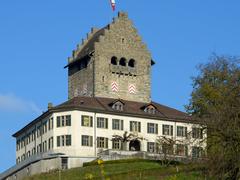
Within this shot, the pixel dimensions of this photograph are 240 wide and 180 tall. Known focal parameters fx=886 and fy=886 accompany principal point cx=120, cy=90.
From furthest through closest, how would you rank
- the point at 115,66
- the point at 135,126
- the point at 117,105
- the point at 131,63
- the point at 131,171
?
the point at 131,63, the point at 115,66, the point at 117,105, the point at 135,126, the point at 131,171

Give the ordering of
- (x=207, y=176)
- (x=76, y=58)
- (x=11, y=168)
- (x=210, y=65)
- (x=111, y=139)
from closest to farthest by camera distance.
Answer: (x=207, y=176)
(x=210, y=65)
(x=111, y=139)
(x=11, y=168)
(x=76, y=58)

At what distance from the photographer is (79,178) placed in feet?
281

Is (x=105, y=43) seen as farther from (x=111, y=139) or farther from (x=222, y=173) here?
(x=222, y=173)

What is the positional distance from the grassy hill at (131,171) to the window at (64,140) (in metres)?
6.07

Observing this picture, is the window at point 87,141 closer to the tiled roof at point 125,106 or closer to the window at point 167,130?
the tiled roof at point 125,106

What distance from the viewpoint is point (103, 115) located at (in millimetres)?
107750

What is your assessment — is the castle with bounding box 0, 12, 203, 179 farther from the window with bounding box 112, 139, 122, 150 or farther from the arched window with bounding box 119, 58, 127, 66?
the window with bounding box 112, 139, 122, 150

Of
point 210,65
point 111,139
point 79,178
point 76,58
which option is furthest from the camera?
point 76,58

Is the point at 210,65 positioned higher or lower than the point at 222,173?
higher

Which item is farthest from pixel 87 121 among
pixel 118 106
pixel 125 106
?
pixel 125 106

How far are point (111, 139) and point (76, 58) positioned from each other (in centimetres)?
1957

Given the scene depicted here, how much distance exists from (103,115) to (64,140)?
18.9 ft

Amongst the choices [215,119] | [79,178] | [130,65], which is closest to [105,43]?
[130,65]

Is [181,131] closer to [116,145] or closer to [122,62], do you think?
[116,145]
